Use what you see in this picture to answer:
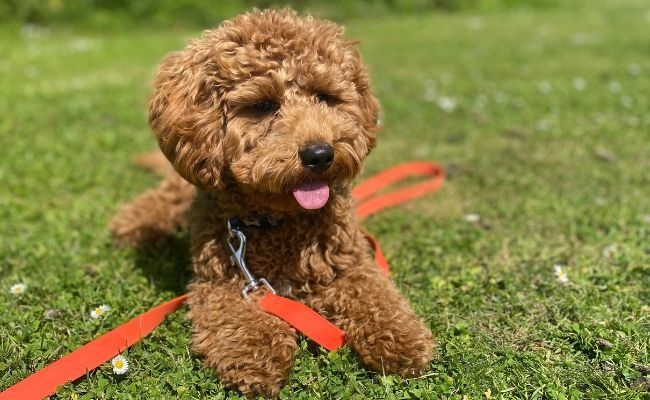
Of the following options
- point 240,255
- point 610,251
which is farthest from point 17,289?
point 610,251

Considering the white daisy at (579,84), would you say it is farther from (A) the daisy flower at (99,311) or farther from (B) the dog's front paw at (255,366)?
(A) the daisy flower at (99,311)

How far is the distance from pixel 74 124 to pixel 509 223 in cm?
470

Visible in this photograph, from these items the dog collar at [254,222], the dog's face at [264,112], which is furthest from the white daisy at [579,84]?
the dog collar at [254,222]

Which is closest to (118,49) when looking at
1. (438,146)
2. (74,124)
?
(74,124)

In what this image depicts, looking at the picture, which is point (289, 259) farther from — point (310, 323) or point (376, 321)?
point (376, 321)

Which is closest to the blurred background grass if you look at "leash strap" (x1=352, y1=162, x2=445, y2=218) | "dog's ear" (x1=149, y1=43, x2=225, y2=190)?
"leash strap" (x1=352, y1=162, x2=445, y2=218)

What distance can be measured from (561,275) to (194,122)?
2127 millimetres

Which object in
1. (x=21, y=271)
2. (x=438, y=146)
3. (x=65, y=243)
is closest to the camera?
(x=21, y=271)

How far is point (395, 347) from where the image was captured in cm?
257

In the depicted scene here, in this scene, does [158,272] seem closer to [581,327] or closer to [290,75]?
[290,75]

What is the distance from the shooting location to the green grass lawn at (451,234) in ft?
8.64

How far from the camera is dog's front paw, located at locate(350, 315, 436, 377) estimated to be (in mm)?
2559

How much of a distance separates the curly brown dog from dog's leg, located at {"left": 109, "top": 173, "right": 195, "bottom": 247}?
0.96 metres

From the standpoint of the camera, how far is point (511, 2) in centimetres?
1556
